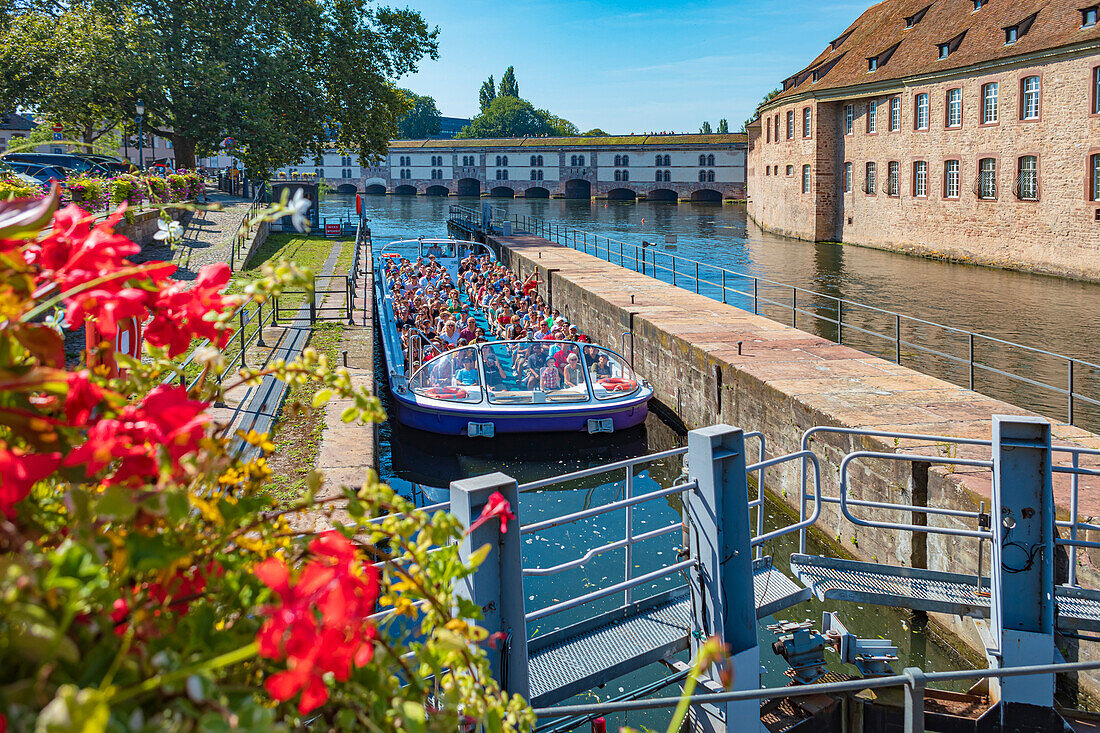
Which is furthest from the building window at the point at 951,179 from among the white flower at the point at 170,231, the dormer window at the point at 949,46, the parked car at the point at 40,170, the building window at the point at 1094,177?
the white flower at the point at 170,231

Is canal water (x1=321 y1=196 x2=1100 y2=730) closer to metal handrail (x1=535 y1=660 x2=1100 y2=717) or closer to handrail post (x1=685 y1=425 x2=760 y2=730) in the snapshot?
handrail post (x1=685 y1=425 x2=760 y2=730)

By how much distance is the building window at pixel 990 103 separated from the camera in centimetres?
3588

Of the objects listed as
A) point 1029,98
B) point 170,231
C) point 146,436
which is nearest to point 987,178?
point 1029,98

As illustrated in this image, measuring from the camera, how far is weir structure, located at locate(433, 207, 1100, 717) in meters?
6.62

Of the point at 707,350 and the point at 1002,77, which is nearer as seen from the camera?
the point at 707,350

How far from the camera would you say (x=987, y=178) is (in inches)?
1451

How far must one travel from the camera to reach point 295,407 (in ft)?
5.88

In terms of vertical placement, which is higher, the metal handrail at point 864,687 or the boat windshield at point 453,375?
the metal handrail at point 864,687

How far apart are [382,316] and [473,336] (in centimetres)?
540

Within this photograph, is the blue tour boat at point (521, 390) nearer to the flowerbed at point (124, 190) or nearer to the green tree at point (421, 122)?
the flowerbed at point (124, 190)

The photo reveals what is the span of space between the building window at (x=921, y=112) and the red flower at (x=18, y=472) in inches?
1748

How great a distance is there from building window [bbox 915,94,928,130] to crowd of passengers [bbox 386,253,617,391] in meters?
25.0

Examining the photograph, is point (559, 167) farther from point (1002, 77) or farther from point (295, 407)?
point (295, 407)

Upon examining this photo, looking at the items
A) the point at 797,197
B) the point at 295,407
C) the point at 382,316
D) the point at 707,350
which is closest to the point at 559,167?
the point at 797,197
